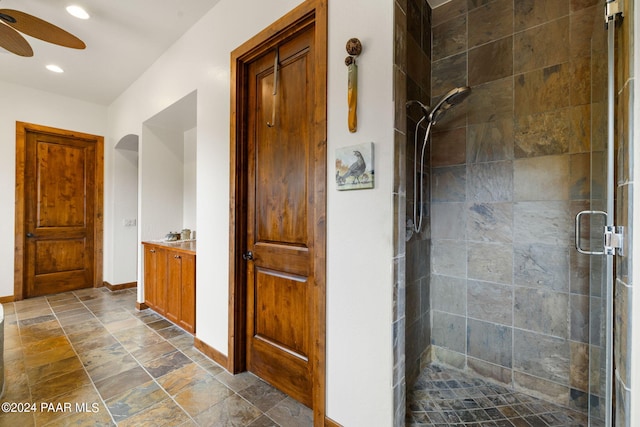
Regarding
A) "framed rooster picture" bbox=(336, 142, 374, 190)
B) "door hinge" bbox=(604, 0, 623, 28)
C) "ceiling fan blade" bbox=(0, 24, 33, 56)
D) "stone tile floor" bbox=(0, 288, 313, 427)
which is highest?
"ceiling fan blade" bbox=(0, 24, 33, 56)

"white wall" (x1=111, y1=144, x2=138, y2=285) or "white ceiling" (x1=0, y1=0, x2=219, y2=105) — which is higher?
"white ceiling" (x1=0, y1=0, x2=219, y2=105)

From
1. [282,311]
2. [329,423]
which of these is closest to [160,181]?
[282,311]

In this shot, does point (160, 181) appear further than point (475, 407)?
Yes

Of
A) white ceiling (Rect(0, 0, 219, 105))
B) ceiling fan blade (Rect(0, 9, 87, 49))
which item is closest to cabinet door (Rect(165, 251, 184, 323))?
ceiling fan blade (Rect(0, 9, 87, 49))

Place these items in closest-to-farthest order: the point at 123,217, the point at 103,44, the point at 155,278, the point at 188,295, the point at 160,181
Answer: the point at 188,295 < the point at 103,44 < the point at 155,278 < the point at 160,181 < the point at 123,217

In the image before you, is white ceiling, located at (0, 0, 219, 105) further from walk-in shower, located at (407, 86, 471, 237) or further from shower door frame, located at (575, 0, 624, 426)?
shower door frame, located at (575, 0, 624, 426)

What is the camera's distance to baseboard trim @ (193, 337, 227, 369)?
2.17 m

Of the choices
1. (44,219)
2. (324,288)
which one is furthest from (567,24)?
(44,219)

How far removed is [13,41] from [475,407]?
427 cm

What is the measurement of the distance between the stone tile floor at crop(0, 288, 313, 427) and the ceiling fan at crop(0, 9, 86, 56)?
2581 mm

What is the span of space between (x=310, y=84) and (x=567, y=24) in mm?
1664

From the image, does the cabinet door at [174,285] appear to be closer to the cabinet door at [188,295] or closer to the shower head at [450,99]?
the cabinet door at [188,295]

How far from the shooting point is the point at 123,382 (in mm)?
1966

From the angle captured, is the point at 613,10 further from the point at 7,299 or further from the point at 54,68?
the point at 7,299
